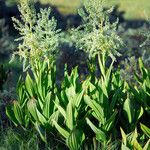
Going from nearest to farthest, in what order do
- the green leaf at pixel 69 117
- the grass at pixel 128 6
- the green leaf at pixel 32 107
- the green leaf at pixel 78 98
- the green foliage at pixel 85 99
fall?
the green leaf at pixel 69 117 → the green foliage at pixel 85 99 → the green leaf at pixel 78 98 → the green leaf at pixel 32 107 → the grass at pixel 128 6

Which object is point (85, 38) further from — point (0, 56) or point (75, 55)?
point (0, 56)

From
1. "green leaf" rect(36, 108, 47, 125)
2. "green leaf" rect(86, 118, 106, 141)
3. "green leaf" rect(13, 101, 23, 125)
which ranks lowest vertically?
"green leaf" rect(86, 118, 106, 141)

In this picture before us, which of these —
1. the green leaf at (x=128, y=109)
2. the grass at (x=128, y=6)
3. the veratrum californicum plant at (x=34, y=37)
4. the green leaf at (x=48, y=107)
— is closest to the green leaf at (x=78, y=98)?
the green leaf at (x=48, y=107)

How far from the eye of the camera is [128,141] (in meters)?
5.82

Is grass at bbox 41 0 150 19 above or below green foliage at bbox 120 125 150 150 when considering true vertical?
above

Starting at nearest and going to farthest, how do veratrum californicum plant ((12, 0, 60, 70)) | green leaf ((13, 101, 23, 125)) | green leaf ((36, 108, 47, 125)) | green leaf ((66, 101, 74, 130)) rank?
1. green leaf ((66, 101, 74, 130))
2. green leaf ((36, 108, 47, 125))
3. veratrum californicum plant ((12, 0, 60, 70))
4. green leaf ((13, 101, 23, 125))

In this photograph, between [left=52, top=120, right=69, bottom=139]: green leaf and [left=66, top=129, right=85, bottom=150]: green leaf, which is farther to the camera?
[left=52, top=120, right=69, bottom=139]: green leaf

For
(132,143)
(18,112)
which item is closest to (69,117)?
(132,143)

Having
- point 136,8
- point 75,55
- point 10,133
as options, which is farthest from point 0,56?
point 136,8

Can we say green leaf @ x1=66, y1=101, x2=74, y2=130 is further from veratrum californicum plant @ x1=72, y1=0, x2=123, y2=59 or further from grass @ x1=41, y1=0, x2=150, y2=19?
grass @ x1=41, y1=0, x2=150, y2=19

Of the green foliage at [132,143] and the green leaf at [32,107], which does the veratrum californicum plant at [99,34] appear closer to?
the green leaf at [32,107]

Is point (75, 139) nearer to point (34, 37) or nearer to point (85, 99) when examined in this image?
point (85, 99)

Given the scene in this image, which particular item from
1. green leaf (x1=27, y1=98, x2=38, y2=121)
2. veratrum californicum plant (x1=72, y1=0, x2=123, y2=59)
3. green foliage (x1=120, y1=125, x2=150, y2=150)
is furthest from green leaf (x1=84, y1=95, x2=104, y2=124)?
green leaf (x1=27, y1=98, x2=38, y2=121)

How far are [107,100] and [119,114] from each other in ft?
1.25
